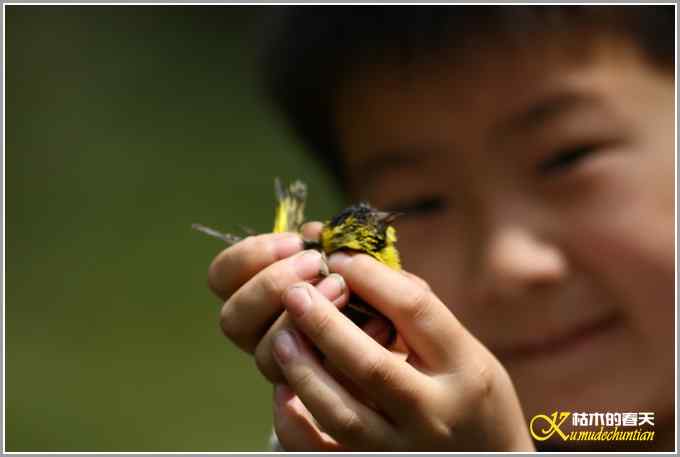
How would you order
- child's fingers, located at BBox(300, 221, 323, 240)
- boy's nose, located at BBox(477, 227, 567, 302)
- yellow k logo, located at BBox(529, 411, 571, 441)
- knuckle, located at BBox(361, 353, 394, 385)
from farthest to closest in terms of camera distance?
boy's nose, located at BBox(477, 227, 567, 302) → yellow k logo, located at BBox(529, 411, 571, 441) → child's fingers, located at BBox(300, 221, 323, 240) → knuckle, located at BBox(361, 353, 394, 385)

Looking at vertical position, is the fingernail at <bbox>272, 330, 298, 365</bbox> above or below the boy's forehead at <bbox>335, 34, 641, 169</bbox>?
below

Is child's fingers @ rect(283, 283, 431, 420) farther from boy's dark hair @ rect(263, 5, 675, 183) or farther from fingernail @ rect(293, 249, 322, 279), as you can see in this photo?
boy's dark hair @ rect(263, 5, 675, 183)

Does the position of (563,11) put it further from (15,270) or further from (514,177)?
(15,270)

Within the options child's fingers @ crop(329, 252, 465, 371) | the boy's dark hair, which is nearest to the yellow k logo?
child's fingers @ crop(329, 252, 465, 371)

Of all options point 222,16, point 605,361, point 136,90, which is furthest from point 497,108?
point 136,90

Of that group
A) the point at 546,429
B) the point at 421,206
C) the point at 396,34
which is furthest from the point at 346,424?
the point at 396,34

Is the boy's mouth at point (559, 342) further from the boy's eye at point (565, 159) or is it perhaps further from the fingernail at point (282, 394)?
the fingernail at point (282, 394)

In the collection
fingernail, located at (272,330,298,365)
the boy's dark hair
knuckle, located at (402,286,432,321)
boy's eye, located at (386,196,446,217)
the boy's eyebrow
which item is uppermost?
the boy's dark hair
